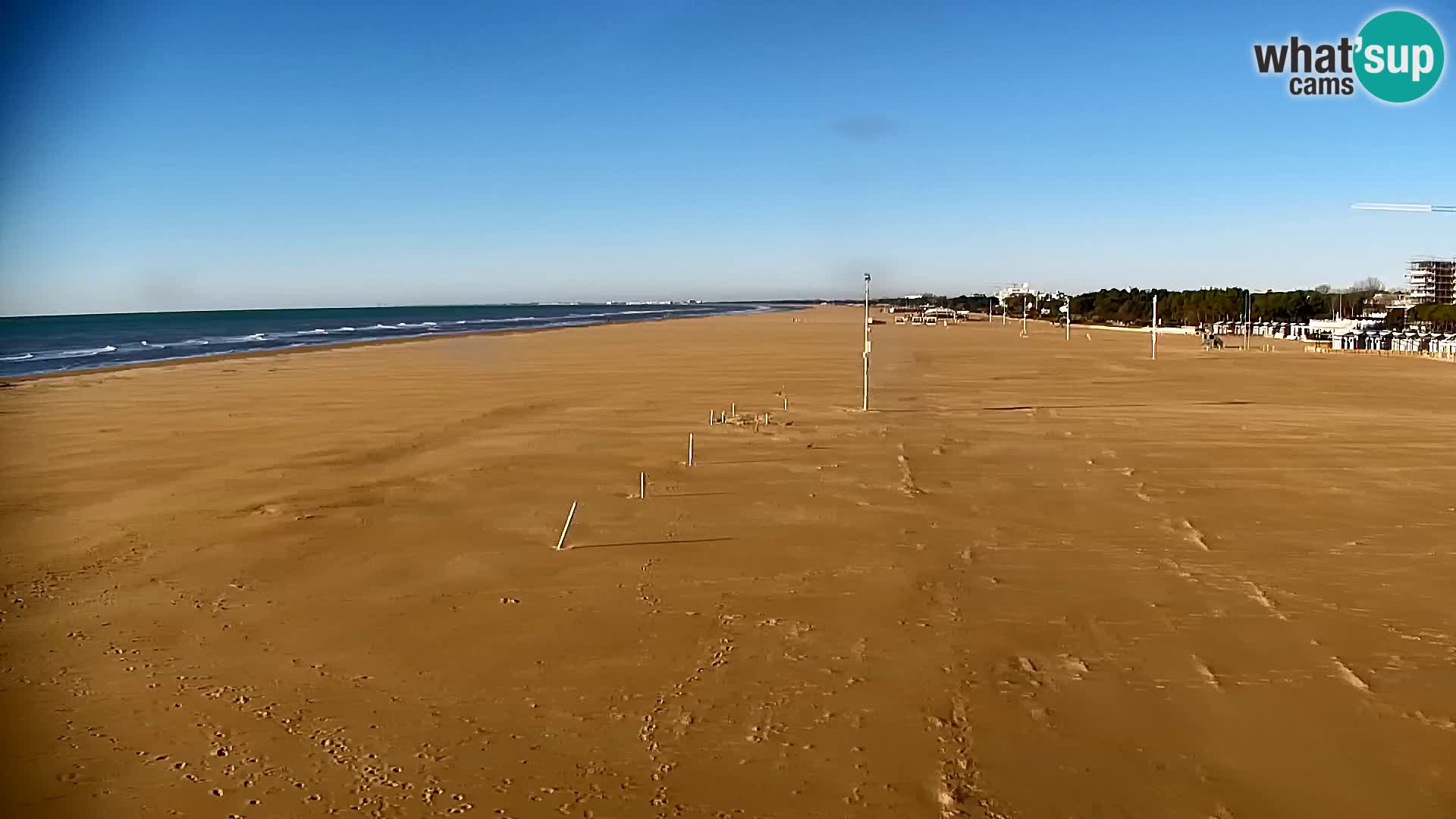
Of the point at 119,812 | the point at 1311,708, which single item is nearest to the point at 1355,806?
the point at 1311,708

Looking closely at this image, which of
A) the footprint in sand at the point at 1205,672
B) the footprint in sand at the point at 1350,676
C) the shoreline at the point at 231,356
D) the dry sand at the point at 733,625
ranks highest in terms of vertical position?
the shoreline at the point at 231,356

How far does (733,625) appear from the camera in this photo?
380 inches

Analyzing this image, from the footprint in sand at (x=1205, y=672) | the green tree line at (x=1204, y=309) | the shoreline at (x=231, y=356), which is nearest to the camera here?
the footprint in sand at (x=1205, y=672)

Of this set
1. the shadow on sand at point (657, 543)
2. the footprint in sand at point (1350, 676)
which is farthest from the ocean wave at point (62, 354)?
the footprint in sand at point (1350, 676)

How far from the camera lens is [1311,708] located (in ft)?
25.2

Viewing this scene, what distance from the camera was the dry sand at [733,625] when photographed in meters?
6.67

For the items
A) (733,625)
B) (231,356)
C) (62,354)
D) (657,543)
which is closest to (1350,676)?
(733,625)

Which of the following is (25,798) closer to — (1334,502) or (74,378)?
(1334,502)

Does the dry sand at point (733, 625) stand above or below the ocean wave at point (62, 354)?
below

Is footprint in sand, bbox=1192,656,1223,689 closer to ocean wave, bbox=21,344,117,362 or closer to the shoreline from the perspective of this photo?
the shoreline

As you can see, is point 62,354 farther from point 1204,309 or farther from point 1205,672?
point 1204,309

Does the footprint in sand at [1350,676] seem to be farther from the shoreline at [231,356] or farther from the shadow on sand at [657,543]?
the shoreline at [231,356]

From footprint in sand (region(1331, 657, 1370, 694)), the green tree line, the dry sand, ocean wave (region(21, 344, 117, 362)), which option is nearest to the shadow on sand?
the dry sand

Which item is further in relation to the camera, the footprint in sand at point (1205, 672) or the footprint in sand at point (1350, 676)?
the footprint in sand at point (1205, 672)
